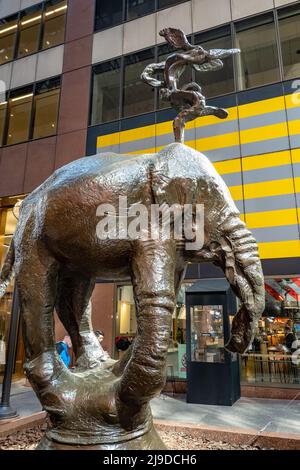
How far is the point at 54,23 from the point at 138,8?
11.8 ft

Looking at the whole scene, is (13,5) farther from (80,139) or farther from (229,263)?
(229,263)

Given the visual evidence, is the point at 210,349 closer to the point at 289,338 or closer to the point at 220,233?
the point at 289,338

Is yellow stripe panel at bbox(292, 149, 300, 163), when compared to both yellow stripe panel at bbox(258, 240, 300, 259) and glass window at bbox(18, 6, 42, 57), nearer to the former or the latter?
yellow stripe panel at bbox(258, 240, 300, 259)

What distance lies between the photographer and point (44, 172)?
41.1 feet

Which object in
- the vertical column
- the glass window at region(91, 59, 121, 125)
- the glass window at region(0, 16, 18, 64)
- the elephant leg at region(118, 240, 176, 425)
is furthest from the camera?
the glass window at region(0, 16, 18, 64)

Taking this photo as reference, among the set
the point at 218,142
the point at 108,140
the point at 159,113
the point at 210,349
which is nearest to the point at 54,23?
the point at 108,140

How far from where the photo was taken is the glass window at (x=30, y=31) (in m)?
14.6

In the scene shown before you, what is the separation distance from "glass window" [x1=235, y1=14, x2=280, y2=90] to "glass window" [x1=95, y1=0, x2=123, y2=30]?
4.26 meters

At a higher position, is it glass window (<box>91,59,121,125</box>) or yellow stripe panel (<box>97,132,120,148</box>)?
glass window (<box>91,59,121,125</box>)

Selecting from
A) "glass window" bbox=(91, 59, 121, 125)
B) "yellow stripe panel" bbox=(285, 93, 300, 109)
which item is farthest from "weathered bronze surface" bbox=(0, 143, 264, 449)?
"glass window" bbox=(91, 59, 121, 125)

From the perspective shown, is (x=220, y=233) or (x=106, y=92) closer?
(x=220, y=233)

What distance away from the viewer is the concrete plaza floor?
20.6 ft

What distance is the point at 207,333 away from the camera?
853 cm

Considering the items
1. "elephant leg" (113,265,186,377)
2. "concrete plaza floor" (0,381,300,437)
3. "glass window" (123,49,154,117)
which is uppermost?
"glass window" (123,49,154,117)
